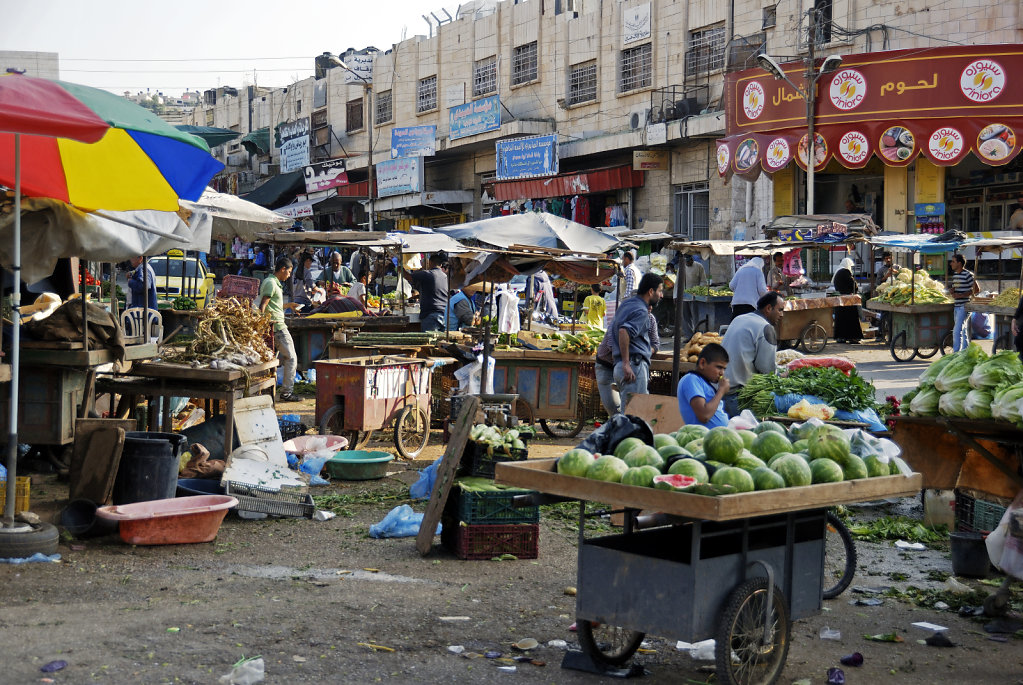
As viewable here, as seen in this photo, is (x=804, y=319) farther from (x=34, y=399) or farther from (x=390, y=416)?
(x=34, y=399)

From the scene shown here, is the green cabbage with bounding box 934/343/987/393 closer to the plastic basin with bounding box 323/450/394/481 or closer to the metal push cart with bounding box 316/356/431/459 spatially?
the plastic basin with bounding box 323/450/394/481

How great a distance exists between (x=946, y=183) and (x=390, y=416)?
18.3m

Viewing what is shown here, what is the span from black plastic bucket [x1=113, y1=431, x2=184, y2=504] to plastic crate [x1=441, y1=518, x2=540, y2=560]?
2.27 m

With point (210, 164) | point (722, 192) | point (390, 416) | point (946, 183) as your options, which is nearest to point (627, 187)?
point (722, 192)

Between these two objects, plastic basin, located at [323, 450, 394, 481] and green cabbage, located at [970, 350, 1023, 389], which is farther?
plastic basin, located at [323, 450, 394, 481]

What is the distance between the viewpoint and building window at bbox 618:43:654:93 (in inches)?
1183

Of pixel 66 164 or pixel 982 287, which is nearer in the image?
pixel 66 164

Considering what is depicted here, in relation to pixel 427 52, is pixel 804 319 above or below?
below

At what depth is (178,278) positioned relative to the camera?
25859 mm

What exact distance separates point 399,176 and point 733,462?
35.1 metres

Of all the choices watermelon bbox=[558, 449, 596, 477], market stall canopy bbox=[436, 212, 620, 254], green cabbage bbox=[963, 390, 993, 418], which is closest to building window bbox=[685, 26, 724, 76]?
market stall canopy bbox=[436, 212, 620, 254]

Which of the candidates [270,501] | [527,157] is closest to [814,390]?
[270,501]

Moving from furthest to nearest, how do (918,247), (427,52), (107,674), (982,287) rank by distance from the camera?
(427,52) < (982,287) < (918,247) < (107,674)

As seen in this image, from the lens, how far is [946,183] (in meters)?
25.0
